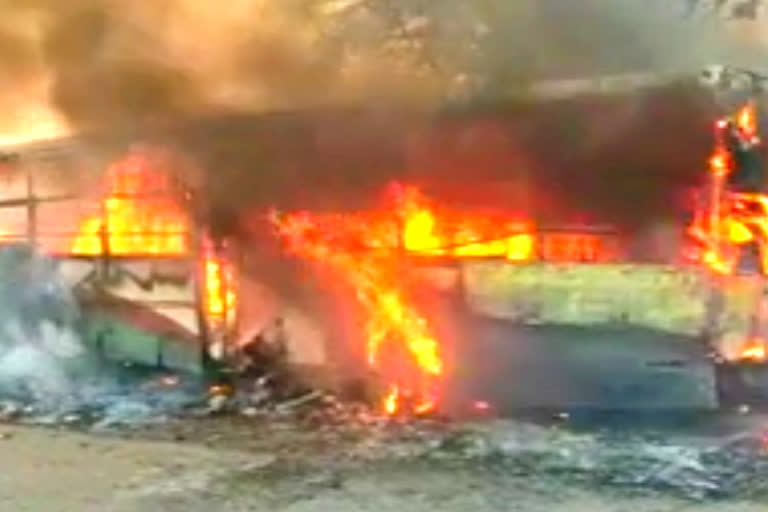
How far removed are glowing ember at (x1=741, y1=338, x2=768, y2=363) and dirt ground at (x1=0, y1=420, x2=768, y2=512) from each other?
6.08 feet

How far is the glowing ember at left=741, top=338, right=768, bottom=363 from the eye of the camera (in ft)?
24.3

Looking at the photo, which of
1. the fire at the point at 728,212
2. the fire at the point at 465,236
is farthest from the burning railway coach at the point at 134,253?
the fire at the point at 728,212

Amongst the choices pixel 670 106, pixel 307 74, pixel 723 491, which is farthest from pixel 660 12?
Result: pixel 723 491

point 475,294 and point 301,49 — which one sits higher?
point 301,49

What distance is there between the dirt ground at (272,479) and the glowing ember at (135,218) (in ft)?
8.25

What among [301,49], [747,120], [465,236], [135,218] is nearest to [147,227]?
[135,218]

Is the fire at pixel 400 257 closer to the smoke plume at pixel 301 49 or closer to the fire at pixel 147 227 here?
the smoke plume at pixel 301 49

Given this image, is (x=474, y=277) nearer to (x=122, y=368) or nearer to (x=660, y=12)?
(x=660, y=12)

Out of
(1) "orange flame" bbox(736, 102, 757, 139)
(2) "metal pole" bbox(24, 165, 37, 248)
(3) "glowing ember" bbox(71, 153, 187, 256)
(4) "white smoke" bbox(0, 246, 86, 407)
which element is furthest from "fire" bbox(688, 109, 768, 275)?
(2) "metal pole" bbox(24, 165, 37, 248)

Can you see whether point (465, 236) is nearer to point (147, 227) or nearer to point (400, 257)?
point (400, 257)

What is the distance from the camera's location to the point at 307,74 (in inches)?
359

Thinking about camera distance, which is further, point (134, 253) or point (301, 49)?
point (134, 253)

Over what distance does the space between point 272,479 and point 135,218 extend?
4412mm

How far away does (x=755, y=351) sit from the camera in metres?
7.44
